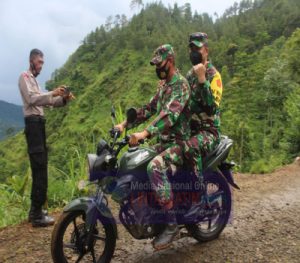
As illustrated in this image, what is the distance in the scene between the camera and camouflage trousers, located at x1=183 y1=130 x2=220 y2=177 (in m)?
3.96

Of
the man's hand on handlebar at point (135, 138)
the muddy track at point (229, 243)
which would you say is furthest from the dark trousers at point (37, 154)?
the man's hand on handlebar at point (135, 138)

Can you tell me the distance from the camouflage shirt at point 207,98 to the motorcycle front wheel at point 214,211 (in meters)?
0.67

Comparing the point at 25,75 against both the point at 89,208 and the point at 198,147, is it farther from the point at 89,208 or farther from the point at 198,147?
the point at 198,147

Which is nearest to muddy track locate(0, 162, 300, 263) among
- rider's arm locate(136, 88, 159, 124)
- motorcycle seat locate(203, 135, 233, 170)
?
motorcycle seat locate(203, 135, 233, 170)

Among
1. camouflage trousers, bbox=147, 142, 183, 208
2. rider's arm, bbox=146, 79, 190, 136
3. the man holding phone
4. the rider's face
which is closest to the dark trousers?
the man holding phone

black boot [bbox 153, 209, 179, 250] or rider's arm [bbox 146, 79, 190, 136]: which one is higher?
rider's arm [bbox 146, 79, 190, 136]

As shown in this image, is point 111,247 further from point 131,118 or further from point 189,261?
point 131,118

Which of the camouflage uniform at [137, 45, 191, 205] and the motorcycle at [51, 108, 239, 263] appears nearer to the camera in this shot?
the motorcycle at [51, 108, 239, 263]

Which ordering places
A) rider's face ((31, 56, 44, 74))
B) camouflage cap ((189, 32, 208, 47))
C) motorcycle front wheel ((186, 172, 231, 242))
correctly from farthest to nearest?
rider's face ((31, 56, 44, 74)), motorcycle front wheel ((186, 172, 231, 242)), camouflage cap ((189, 32, 208, 47))

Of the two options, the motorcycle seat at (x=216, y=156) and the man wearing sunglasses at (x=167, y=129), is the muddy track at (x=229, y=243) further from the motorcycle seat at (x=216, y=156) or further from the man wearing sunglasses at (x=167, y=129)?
the motorcycle seat at (x=216, y=156)

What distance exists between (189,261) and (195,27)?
99.2 metres

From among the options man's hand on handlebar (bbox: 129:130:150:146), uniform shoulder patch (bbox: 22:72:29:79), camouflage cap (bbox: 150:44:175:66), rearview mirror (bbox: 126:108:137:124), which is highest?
uniform shoulder patch (bbox: 22:72:29:79)

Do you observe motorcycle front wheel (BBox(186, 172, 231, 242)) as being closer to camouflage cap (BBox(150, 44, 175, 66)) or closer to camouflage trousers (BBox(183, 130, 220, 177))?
camouflage trousers (BBox(183, 130, 220, 177))

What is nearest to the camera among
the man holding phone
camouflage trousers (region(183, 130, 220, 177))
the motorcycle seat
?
camouflage trousers (region(183, 130, 220, 177))
